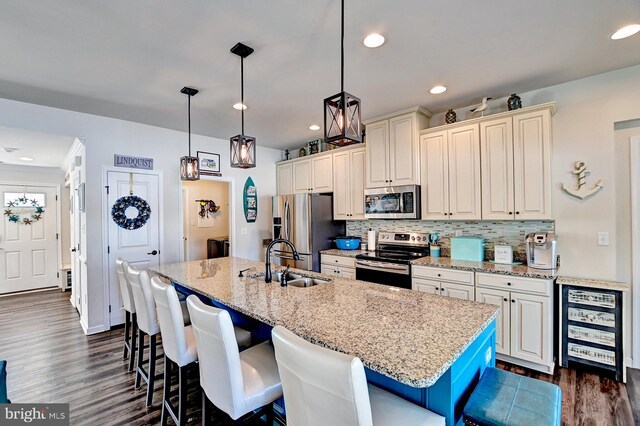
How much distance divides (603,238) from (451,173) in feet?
4.76

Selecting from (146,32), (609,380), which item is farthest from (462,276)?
(146,32)

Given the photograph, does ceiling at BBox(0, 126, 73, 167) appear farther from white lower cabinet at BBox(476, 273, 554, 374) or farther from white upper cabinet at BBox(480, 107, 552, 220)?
white lower cabinet at BBox(476, 273, 554, 374)

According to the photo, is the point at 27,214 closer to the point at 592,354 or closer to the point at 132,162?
the point at 132,162

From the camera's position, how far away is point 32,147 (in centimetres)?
422

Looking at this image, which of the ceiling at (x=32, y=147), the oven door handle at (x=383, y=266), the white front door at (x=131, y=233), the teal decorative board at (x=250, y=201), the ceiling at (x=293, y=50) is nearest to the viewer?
the ceiling at (x=293, y=50)

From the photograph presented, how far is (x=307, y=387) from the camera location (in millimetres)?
975

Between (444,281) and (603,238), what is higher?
(603,238)

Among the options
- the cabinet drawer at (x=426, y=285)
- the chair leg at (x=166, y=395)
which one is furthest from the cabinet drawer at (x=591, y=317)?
the chair leg at (x=166, y=395)

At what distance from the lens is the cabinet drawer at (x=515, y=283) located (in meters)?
2.55

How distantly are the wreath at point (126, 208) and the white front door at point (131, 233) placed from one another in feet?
0.10

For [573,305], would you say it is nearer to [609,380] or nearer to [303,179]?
[609,380]

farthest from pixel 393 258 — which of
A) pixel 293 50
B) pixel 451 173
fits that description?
pixel 293 50

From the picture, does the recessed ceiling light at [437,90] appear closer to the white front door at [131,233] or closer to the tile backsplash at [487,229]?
the tile backsplash at [487,229]

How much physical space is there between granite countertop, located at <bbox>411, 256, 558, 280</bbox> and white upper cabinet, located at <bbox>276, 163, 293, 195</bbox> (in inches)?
109
